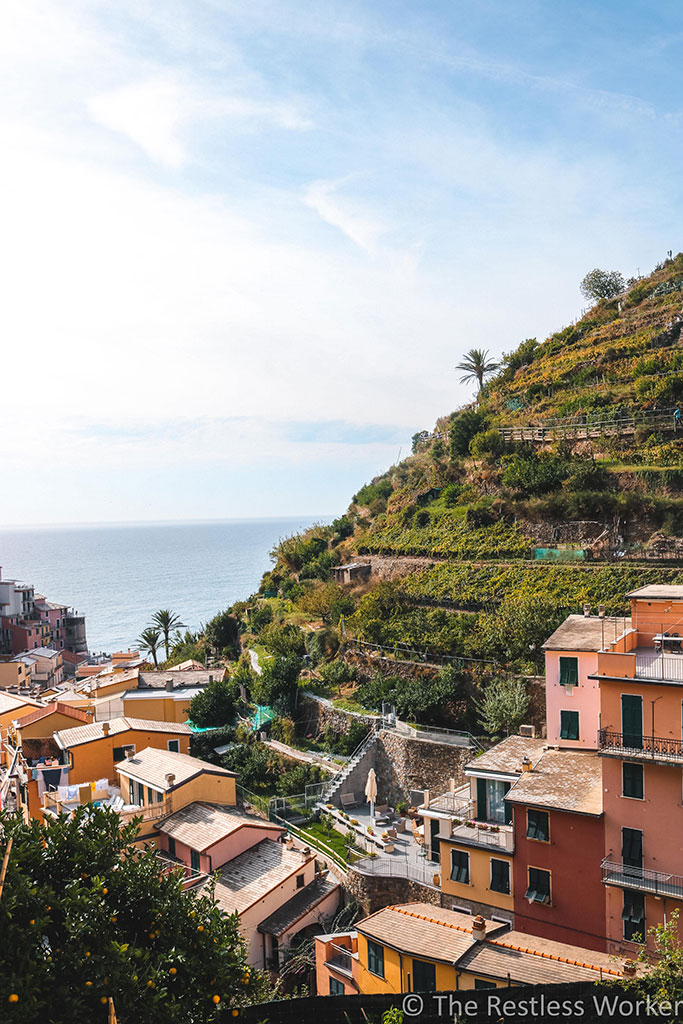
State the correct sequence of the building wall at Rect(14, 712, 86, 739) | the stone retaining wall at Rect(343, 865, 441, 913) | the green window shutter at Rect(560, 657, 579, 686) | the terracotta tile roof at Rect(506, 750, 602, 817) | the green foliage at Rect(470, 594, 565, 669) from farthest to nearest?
1. the building wall at Rect(14, 712, 86, 739)
2. the green foliage at Rect(470, 594, 565, 669)
3. the stone retaining wall at Rect(343, 865, 441, 913)
4. the green window shutter at Rect(560, 657, 579, 686)
5. the terracotta tile roof at Rect(506, 750, 602, 817)

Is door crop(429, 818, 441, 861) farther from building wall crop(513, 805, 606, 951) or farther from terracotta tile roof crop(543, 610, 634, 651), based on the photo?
terracotta tile roof crop(543, 610, 634, 651)

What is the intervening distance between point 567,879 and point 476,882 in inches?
110

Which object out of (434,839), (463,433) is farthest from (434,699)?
(463,433)

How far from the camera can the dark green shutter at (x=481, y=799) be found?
19.0 m

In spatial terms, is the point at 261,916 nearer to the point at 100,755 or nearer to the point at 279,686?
the point at 100,755

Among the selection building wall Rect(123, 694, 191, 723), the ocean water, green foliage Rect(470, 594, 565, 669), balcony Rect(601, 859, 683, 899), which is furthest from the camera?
the ocean water

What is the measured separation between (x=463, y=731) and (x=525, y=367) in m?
35.5

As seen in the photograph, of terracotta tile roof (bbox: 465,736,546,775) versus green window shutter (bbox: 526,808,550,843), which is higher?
terracotta tile roof (bbox: 465,736,546,775)

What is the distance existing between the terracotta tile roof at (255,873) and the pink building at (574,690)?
8546 millimetres

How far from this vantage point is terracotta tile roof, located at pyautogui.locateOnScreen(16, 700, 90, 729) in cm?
2864

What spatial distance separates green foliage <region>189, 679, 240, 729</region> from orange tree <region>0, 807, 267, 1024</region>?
2296 centimetres

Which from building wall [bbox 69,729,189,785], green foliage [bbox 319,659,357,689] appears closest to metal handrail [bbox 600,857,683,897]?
green foliage [bbox 319,659,357,689]

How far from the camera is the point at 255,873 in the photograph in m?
20.3

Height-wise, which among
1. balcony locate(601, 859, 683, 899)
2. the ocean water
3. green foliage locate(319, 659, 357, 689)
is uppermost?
green foliage locate(319, 659, 357, 689)
